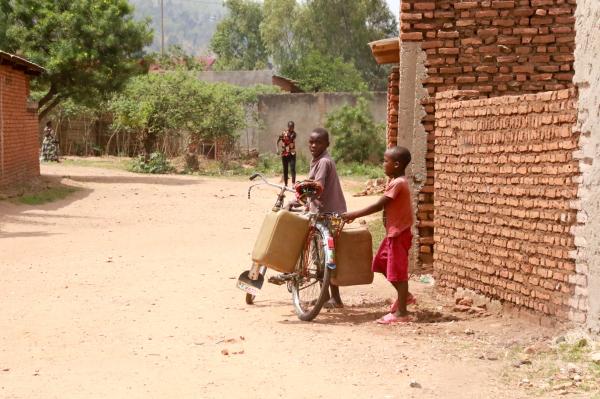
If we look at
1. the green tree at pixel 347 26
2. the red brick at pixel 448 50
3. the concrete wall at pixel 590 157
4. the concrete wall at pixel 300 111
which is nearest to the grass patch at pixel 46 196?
the red brick at pixel 448 50

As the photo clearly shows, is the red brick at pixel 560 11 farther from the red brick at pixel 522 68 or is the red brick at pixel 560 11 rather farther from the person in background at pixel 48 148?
the person in background at pixel 48 148

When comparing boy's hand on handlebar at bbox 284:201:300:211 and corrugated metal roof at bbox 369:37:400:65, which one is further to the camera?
corrugated metal roof at bbox 369:37:400:65

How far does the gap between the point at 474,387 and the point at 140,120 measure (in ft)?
89.2

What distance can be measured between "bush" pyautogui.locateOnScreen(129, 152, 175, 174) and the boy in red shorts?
23.6 m

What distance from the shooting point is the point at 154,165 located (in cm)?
3058

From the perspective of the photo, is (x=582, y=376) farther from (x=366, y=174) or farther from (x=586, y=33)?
(x=366, y=174)

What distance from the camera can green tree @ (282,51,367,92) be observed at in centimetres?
4816

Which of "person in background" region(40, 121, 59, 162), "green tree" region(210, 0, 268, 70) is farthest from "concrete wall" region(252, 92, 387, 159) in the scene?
"green tree" region(210, 0, 268, 70)

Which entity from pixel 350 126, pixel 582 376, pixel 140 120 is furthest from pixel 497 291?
pixel 140 120

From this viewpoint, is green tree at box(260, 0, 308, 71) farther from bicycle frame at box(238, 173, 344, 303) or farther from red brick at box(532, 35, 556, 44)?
bicycle frame at box(238, 173, 344, 303)

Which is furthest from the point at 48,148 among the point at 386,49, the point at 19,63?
the point at 386,49

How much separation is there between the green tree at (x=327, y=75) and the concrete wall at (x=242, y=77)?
9.93 ft

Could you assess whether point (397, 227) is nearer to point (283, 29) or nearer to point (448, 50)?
point (448, 50)

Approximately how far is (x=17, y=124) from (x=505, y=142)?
16100mm
